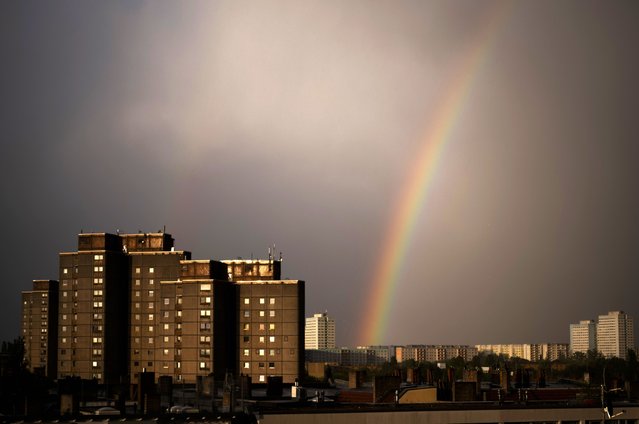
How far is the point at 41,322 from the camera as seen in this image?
180 m

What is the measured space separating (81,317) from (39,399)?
92938 millimetres

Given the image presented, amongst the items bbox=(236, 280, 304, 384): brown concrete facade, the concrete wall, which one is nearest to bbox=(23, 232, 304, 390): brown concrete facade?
bbox=(236, 280, 304, 384): brown concrete facade

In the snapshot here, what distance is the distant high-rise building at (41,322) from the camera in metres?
167

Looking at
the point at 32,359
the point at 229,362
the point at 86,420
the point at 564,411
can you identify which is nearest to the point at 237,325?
the point at 229,362

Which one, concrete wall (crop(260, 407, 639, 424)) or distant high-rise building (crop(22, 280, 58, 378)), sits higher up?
distant high-rise building (crop(22, 280, 58, 378))

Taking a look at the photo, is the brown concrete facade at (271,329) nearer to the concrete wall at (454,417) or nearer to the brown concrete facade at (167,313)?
the brown concrete facade at (167,313)

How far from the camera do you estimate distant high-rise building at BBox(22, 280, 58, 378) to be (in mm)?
167000

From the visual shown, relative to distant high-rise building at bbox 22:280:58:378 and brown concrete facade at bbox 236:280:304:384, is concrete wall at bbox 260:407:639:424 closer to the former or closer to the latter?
brown concrete facade at bbox 236:280:304:384

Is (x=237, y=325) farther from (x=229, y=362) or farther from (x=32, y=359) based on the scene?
(x=32, y=359)

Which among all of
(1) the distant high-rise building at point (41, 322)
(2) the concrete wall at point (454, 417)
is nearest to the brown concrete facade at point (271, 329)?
(1) the distant high-rise building at point (41, 322)

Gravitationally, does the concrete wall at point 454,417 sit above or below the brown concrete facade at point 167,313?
below

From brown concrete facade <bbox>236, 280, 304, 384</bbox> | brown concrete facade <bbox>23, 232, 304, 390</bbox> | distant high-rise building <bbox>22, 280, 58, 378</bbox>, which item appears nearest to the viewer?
brown concrete facade <bbox>23, 232, 304, 390</bbox>

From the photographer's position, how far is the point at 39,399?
183 feet

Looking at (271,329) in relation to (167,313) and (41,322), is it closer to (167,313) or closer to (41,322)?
(167,313)
